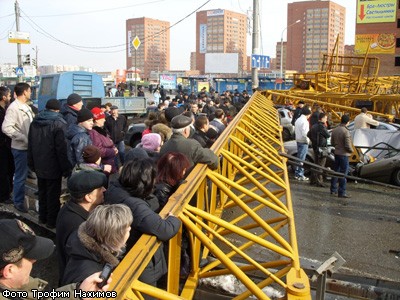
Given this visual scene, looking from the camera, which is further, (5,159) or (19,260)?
(5,159)

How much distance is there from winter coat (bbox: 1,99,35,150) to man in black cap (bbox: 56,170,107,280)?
3053mm

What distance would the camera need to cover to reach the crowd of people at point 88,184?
81.0 inches

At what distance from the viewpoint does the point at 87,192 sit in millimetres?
2842

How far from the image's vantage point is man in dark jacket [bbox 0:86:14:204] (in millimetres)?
5969

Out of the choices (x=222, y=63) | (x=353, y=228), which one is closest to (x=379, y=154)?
(x=353, y=228)

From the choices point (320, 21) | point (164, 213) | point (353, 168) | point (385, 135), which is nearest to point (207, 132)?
point (164, 213)

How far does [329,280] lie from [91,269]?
294 centimetres

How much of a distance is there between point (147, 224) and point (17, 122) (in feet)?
13.2

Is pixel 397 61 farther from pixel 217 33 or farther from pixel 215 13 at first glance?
pixel 215 13

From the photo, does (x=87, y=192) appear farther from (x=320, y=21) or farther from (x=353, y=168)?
(x=320, y=21)

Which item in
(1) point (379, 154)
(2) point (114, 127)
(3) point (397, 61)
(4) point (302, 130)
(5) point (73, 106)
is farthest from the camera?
(3) point (397, 61)

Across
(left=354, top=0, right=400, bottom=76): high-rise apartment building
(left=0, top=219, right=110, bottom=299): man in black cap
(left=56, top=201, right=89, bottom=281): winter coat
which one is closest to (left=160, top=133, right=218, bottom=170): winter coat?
(left=56, top=201, right=89, bottom=281): winter coat

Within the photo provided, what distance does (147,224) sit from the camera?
215 centimetres

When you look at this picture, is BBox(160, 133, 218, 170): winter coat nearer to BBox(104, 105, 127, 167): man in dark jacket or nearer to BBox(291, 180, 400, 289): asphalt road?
BBox(291, 180, 400, 289): asphalt road
